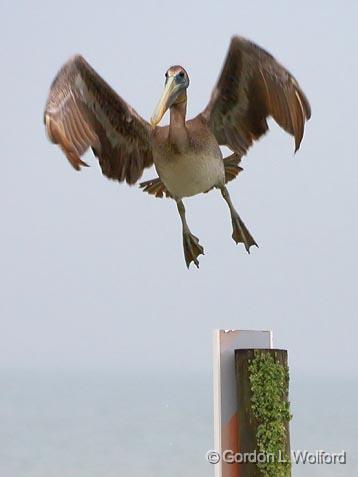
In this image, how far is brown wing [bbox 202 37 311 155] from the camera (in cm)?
732

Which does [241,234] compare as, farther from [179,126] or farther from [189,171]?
[179,126]

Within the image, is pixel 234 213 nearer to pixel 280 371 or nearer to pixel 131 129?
pixel 131 129

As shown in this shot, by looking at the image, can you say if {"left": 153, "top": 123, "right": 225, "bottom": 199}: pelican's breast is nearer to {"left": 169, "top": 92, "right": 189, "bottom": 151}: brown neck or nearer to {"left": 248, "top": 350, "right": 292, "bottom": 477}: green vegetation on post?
{"left": 169, "top": 92, "right": 189, "bottom": 151}: brown neck

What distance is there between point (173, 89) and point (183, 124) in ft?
0.83

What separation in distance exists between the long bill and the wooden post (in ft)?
5.28

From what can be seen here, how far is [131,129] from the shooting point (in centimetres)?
815

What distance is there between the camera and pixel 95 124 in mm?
7891

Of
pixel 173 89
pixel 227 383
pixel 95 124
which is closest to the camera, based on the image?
pixel 227 383

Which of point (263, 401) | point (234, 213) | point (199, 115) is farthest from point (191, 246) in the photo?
point (263, 401)

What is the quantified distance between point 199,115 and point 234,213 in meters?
0.76

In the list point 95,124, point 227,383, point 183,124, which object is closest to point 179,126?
point 183,124

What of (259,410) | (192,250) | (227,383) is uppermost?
(192,250)

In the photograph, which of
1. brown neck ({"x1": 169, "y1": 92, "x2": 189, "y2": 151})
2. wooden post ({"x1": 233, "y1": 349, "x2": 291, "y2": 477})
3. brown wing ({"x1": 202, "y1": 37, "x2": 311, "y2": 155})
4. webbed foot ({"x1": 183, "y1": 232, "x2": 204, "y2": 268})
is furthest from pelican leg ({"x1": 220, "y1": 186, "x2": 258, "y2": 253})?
wooden post ({"x1": 233, "y1": 349, "x2": 291, "y2": 477})

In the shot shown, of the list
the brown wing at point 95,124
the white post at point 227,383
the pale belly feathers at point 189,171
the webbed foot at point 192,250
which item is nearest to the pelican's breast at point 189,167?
the pale belly feathers at point 189,171
